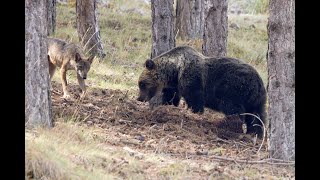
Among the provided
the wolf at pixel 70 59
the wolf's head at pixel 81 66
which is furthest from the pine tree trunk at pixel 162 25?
the wolf's head at pixel 81 66

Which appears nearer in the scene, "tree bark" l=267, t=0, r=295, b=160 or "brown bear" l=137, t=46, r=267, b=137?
"tree bark" l=267, t=0, r=295, b=160

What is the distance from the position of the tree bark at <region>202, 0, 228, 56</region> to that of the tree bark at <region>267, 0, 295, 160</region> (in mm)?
4722

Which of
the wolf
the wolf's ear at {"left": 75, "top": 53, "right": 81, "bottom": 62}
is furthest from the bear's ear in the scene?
the wolf's ear at {"left": 75, "top": 53, "right": 81, "bottom": 62}

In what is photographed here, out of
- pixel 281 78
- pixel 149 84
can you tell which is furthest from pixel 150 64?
pixel 281 78

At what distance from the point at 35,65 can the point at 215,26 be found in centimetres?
606

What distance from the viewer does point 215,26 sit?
14305 mm

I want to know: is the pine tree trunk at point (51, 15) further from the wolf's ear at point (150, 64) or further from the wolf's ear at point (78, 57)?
the wolf's ear at point (150, 64)

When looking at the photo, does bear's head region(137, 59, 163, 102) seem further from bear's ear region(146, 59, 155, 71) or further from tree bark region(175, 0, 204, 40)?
tree bark region(175, 0, 204, 40)

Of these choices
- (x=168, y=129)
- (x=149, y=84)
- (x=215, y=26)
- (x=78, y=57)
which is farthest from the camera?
(x=215, y=26)

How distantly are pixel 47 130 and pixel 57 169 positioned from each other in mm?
1310

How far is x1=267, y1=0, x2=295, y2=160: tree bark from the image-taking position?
945 cm

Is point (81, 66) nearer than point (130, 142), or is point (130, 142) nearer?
point (130, 142)

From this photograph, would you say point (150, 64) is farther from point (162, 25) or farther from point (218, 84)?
point (162, 25)

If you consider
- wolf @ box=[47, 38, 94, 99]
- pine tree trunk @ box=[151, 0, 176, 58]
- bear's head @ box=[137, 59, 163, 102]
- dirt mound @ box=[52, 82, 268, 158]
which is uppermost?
pine tree trunk @ box=[151, 0, 176, 58]
